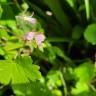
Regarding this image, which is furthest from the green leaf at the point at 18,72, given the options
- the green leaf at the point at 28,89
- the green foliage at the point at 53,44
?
the green leaf at the point at 28,89

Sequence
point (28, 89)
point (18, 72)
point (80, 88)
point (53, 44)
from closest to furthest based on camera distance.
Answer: point (18, 72), point (28, 89), point (80, 88), point (53, 44)

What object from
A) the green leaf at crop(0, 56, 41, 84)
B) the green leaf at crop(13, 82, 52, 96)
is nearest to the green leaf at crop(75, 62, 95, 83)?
the green leaf at crop(13, 82, 52, 96)

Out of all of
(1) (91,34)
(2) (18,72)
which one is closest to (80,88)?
(1) (91,34)

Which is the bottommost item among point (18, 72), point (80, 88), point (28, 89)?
point (80, 88)

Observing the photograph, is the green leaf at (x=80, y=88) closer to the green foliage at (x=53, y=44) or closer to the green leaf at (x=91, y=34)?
the green foliage at (x=53, y=44)

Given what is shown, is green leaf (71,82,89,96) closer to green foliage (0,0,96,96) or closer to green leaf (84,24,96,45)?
green foliage (0,0,96,96)

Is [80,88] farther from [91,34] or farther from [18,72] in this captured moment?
[18,72]

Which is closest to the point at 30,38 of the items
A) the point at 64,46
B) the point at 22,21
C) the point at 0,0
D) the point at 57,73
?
the point at 22,21
